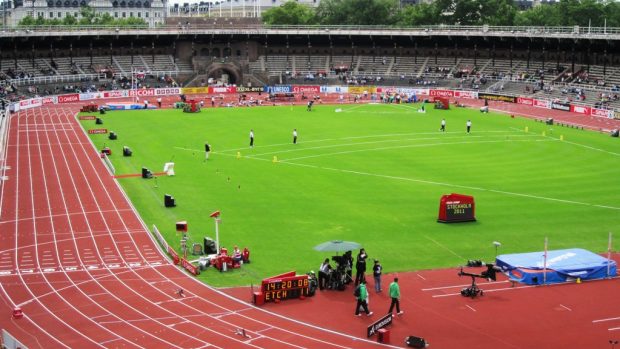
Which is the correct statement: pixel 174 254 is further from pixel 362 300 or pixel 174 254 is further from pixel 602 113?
pixel 602 113

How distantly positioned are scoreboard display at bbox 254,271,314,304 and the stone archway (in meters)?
94.9

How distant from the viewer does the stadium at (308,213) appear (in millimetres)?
26016

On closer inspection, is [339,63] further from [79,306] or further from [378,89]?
[79,306]

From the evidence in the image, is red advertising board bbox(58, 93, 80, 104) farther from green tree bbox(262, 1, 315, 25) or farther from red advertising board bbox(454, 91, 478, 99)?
green tree bbox(262, 1, 315, 25)

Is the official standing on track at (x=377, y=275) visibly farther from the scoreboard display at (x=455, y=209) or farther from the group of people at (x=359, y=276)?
the scoreboard display at (x=455, y=209)

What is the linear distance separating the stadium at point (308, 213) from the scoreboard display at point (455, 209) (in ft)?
0.27

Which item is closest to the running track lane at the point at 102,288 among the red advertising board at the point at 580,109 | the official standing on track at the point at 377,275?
the official standing on track at the point at 377,275

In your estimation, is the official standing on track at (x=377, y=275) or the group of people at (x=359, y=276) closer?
the group of people at (x=359, y=276)

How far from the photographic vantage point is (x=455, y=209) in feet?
127

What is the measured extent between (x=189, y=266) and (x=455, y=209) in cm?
1431

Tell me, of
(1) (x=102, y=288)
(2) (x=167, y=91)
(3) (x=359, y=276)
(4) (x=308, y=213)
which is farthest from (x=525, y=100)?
(1) (x=102, y=288)

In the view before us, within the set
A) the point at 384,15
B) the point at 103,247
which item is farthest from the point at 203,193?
the point at 384,15

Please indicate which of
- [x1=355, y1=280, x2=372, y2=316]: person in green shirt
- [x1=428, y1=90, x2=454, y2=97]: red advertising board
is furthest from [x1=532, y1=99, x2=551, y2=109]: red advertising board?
[x1=355, y1=280, x2=372, y2=316]: person in green shirt

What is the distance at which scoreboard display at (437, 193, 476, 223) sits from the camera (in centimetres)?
3866
